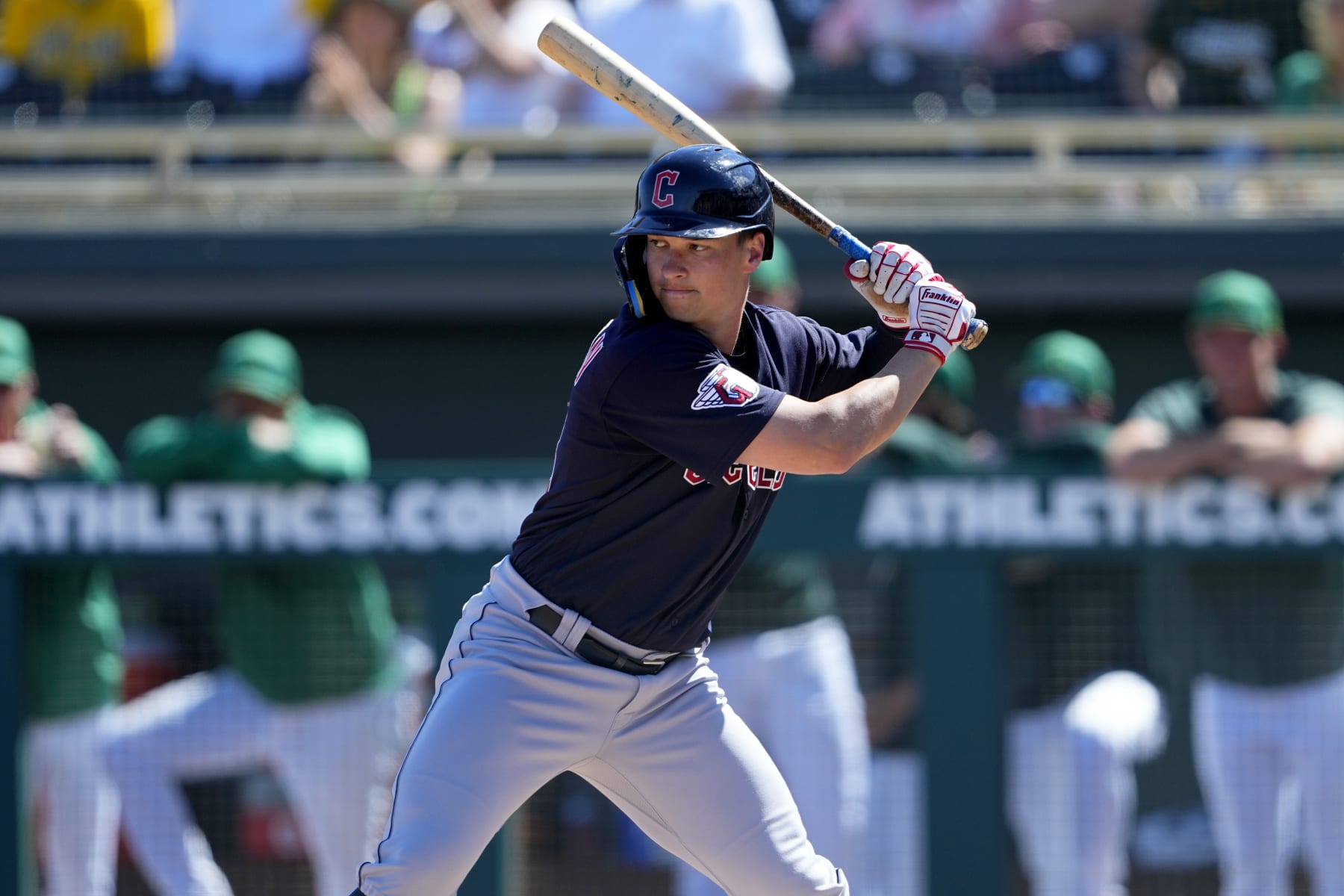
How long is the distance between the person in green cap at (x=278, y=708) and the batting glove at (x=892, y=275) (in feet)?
6.30

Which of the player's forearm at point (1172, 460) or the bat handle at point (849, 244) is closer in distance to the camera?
the bat handle at point (849, 244)

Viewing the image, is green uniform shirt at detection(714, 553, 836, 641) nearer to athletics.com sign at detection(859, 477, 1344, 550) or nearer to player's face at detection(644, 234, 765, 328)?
athletics.com sign at detection(859, 477, 1344, 550)

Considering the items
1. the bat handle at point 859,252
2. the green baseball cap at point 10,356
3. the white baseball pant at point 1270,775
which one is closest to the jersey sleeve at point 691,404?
the bat handle at point 859,252

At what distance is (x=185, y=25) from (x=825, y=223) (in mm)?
4858

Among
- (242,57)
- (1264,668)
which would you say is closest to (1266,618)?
(1264,668)

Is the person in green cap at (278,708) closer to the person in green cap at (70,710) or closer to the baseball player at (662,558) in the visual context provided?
the person in green cap at (70,710)

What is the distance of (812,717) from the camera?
4.39 m

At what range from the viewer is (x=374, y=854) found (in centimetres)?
281

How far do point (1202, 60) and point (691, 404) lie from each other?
494 cm

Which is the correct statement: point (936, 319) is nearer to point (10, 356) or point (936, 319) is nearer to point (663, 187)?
→ point (663, 187)

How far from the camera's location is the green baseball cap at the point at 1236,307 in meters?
4.48

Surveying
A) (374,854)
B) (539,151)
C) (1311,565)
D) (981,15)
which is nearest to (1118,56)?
(981,15)

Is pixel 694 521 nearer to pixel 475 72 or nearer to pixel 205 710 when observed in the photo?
pixel 205 710

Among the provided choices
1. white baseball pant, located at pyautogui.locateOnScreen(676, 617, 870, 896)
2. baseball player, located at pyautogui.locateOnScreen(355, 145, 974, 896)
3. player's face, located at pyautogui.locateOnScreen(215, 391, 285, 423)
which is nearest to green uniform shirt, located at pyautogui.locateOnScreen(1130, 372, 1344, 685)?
white baseball pant, located at pyautogui.locateOnScreen(676, 617, 870, 896)
